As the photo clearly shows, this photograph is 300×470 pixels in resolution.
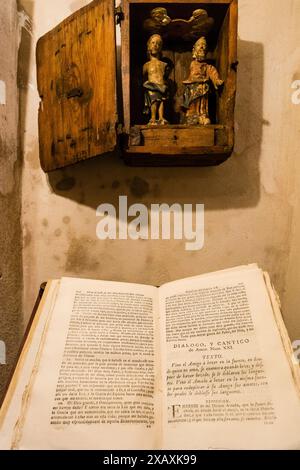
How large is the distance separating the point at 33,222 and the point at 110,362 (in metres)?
0.64

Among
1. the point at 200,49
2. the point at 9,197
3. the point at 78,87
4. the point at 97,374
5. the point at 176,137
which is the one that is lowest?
the point at 97,374

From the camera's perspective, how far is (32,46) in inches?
44.3

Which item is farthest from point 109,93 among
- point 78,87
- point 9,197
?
point 9,197

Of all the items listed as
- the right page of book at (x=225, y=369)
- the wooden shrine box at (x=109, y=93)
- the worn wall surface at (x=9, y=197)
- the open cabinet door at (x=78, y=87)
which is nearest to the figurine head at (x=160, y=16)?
the wooden shrine box at (x=109, y=93)

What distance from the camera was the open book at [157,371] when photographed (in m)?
0.56

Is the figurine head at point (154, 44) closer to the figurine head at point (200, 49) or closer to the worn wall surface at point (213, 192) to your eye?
the figurine head at point (200, 49)

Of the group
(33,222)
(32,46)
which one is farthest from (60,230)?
(32,46)

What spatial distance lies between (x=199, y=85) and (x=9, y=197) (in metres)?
0.68

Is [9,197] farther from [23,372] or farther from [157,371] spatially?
[157,371]

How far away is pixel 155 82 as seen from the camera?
100cm

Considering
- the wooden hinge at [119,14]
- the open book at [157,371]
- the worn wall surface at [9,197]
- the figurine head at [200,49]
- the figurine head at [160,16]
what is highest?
the figurine head at [160,16]

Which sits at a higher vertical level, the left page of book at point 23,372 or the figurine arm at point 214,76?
the figurine arm at point 214,76

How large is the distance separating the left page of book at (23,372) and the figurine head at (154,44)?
2.37ft

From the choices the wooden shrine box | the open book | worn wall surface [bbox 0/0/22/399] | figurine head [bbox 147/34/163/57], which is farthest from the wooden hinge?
the open book
